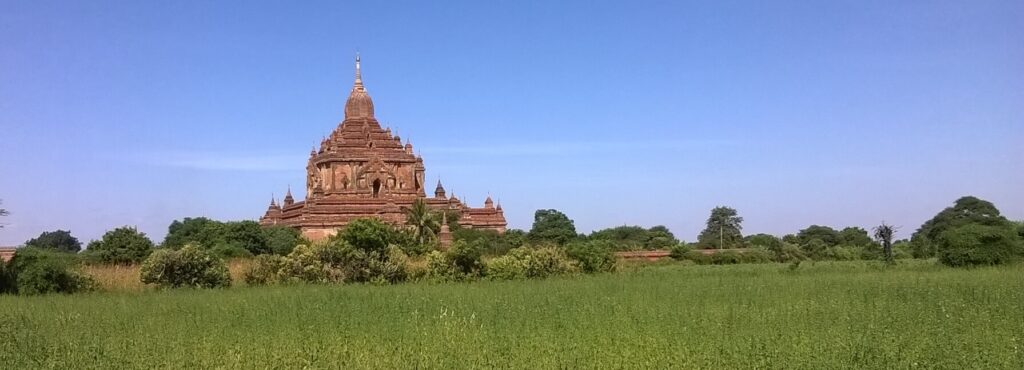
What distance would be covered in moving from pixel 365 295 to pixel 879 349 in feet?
29.1

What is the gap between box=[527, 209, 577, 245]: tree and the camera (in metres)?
54.2

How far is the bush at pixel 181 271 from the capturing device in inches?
778

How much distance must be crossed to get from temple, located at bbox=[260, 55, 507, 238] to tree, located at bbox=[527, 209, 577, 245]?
287 centimetres

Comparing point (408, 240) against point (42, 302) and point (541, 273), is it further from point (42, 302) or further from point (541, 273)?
point (42, 302)

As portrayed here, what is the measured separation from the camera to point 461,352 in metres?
8.38

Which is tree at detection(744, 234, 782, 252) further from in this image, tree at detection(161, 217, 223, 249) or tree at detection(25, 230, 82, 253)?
tree at detection(25, 230, 82, 253)

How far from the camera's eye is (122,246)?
109 feet

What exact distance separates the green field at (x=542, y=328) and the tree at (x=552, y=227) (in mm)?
38399

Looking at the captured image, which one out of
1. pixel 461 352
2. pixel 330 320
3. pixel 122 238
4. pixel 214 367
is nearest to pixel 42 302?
pixel 330 320

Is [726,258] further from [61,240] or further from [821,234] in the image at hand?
[61,240]

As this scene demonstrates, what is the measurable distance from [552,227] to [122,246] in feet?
92.1

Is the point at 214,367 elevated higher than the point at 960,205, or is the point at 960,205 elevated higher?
the point at 960,205

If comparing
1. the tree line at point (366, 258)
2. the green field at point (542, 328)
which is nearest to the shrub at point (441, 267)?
the tree line at point (366, 258)

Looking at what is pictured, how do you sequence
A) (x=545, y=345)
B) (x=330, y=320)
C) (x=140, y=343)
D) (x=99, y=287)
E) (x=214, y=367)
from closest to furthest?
(x=214, y=367) < (x=545, y=345) < (x=140, y=343) < (x=330, y=320) < (x=99, y=287)
